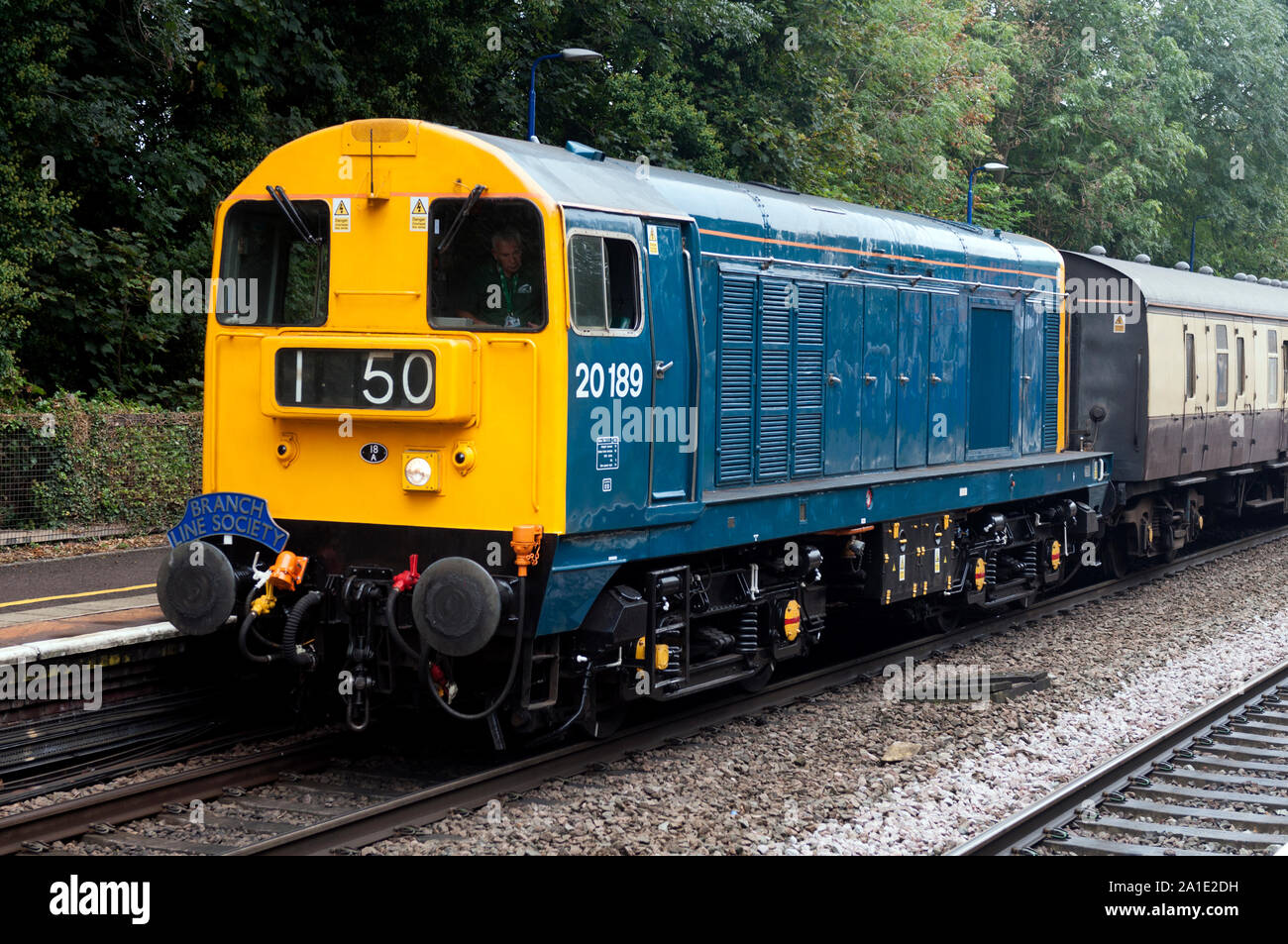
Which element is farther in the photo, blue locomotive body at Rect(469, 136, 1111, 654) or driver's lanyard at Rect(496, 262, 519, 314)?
blue locomotive body at Rect(469, 136, 1111, 654)

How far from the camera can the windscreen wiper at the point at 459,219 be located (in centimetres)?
757

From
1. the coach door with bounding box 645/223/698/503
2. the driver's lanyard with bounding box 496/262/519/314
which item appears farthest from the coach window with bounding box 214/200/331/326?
the coach door with bounding box 645/223/698/503

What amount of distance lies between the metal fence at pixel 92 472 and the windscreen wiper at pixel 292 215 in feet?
27.2

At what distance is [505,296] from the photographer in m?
7.64

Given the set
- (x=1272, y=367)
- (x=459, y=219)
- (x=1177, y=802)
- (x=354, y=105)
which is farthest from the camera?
(x=1272, y=367)

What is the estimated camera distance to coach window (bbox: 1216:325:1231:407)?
61.2 feet

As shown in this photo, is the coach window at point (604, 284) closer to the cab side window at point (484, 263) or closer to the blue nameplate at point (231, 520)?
the cab side window at point (484, 263)

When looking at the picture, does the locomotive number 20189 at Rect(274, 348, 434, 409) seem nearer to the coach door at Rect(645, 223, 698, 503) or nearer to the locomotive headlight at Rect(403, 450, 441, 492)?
the locomotive headlight at Rect(403, 450, 441, 492)

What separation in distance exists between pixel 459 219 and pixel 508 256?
35cm

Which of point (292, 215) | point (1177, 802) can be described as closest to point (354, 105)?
point (292, 215)

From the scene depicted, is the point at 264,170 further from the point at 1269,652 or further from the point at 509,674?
the point at 1269,652

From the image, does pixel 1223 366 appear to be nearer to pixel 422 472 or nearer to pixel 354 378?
pixel 422 472

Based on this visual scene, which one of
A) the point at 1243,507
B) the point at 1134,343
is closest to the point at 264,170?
the point at 1134,343

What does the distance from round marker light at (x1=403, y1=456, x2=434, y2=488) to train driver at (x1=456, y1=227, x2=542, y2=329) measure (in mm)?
867
